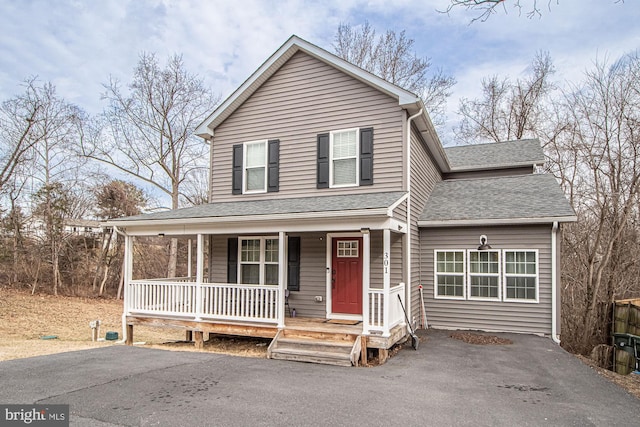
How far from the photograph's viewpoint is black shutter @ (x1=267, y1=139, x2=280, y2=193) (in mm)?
10805

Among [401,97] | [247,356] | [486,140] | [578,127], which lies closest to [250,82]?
[401,97]

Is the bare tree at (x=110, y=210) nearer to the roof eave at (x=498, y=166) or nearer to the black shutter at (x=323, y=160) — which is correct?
the black shutter at (x=323, y=160)

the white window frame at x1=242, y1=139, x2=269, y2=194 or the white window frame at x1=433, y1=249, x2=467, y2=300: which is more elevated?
the white window frame at x1=242, y1=139, x2=269, y2=194

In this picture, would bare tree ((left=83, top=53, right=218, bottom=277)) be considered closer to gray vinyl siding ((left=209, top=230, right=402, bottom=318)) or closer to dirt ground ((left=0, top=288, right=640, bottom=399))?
dirt ground ((left=0, top=288, right=640, bottom=399))

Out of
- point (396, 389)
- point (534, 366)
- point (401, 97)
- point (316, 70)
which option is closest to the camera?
point (396, 389)

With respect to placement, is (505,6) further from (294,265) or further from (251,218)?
(294,265)

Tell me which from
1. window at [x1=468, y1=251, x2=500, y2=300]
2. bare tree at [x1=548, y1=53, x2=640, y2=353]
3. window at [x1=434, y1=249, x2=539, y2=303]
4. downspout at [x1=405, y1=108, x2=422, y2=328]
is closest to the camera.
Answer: downspout at [x1=405, y1=108, x2=422, y2=328]

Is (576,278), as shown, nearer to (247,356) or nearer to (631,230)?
(631,230)

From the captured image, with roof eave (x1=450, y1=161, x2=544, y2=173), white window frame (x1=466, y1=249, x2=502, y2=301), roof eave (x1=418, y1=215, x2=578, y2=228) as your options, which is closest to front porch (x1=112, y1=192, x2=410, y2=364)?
roof eave (x1=418, y1=215, x2=578, y2=228)

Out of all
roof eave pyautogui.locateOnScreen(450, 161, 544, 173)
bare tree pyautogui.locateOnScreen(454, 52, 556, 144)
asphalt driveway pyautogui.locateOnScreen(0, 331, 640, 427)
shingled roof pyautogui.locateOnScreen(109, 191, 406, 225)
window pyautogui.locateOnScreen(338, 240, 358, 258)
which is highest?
bare tree pyautogui.locateOnScreen(454, 52, 556, 144)

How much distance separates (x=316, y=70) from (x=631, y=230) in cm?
1272

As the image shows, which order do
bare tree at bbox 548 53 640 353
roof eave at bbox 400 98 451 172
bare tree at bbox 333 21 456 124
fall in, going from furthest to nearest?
1. bare tree at bbox 333 21 456 124
2. bare tree at bbox 548 53 640 353
3. roof eave at bbox 400 98 451 172

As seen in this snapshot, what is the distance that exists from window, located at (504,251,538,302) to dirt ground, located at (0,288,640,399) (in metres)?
1.31

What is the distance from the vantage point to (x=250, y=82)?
10906 millimetres
